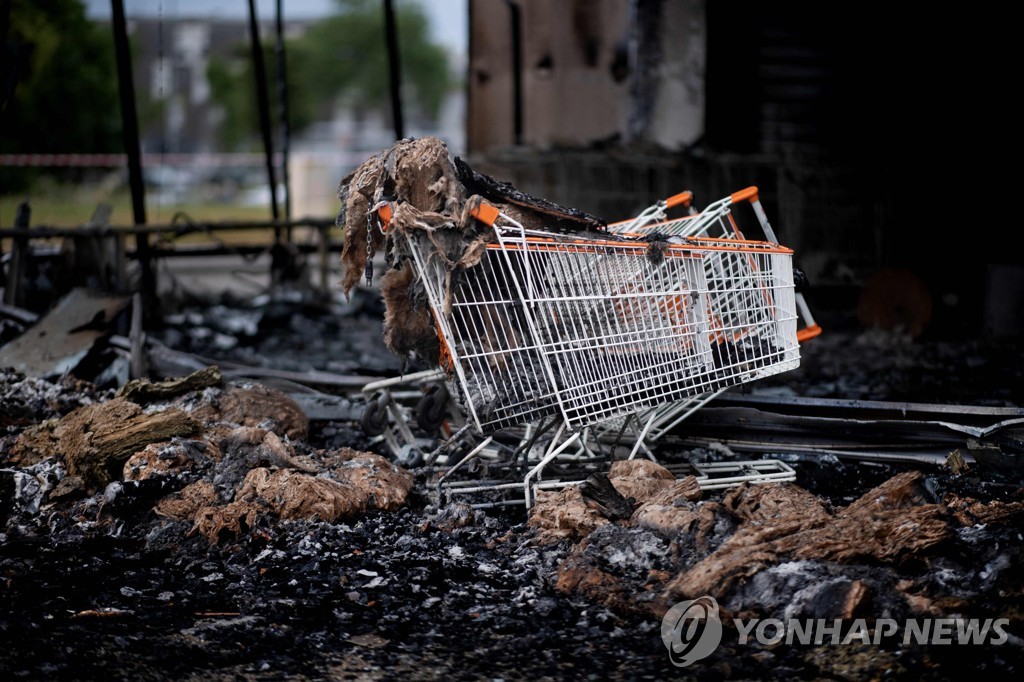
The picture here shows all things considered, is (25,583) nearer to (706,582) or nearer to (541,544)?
(541,544)

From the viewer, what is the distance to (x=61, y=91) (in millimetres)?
27125

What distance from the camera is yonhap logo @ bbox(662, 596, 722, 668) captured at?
312cm

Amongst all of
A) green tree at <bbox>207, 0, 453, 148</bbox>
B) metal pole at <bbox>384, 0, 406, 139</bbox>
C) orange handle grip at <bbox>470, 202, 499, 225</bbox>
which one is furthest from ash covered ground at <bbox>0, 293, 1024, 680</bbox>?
green tree at <bbox>207, 0, 453, 148</bbox>

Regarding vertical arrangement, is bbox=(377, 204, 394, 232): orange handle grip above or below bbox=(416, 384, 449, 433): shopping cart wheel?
above

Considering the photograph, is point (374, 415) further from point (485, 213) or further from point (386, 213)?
point (485, 213)

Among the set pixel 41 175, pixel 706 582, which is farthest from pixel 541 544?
pixel 41 175

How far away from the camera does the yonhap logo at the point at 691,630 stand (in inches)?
123

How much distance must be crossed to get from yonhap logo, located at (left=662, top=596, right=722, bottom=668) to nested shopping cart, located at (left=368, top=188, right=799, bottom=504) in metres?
1.05

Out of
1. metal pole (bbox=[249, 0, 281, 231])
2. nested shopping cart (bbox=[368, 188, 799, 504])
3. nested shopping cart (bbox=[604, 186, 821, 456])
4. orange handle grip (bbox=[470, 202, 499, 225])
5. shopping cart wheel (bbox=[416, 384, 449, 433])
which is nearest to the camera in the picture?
orange handle grip (bbox=[470, 202, 499, 225])

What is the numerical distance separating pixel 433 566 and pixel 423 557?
0.09 metres

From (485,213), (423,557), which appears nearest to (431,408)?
(423,557)

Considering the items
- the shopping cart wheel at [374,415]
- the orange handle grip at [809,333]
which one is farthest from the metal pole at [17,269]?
the orange handle grip at [809,333]

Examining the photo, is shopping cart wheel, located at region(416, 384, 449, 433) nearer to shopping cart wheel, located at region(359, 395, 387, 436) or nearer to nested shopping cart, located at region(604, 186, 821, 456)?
shopping cart wheel, located at region(359, 395, 387, 436)

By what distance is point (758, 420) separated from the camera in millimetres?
5273
